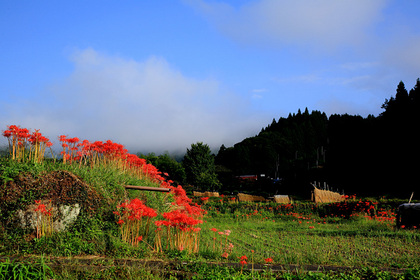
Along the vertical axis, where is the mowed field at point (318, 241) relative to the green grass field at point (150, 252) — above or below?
below

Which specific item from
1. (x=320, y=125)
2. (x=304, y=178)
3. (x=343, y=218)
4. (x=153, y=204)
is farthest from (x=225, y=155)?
(x=153, y=204)

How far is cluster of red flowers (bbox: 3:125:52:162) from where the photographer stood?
23.4ft

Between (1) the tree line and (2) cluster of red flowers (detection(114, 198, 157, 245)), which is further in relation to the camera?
(1) the tree line

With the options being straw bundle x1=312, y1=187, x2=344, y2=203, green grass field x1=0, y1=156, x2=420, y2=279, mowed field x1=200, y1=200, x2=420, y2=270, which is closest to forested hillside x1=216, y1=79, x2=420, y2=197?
straw bundle x1=312, y1=187, x2=344, y2=203

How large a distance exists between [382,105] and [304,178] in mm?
13321

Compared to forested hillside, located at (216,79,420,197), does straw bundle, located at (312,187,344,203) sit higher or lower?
lower

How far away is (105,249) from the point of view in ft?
18.4

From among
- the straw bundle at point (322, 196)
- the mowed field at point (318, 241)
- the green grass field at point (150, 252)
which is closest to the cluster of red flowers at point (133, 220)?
the green grass field at point (150, 252)

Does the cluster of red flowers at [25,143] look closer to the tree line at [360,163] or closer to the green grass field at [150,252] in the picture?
the green grass field at [150,252]

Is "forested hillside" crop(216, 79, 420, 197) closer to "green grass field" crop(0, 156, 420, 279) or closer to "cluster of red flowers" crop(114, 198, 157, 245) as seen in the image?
"green grass field" crop(0, 156, 420, 279)

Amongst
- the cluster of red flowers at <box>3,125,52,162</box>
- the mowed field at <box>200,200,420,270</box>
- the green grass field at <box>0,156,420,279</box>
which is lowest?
the mowed field at <box>200,200,420,270</box>

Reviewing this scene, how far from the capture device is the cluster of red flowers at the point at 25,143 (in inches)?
281

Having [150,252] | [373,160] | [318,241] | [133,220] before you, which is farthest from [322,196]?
[373,160]

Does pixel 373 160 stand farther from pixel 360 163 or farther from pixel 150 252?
pixel 150 252
